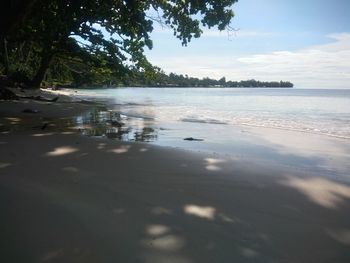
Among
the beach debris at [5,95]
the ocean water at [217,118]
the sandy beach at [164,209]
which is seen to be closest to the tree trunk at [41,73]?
the ocean water at [217,118]

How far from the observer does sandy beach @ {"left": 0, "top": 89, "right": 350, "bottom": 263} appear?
10.5 feet

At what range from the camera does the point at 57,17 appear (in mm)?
14648

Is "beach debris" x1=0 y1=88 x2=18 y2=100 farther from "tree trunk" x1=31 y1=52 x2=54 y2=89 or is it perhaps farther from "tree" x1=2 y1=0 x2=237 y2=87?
"tree trunk" x1=31 y1=52 x2=54 y2=89

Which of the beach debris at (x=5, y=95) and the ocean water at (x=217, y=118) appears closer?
the ocean water at (x=217, y=118)

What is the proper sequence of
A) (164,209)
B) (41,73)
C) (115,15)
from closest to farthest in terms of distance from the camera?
(164,209) → (115,15) → (41,73)

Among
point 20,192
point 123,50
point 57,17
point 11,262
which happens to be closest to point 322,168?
point 20,192

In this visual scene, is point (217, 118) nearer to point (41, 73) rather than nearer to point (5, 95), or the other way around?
point (5, 95)

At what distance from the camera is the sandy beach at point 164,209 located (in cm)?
320

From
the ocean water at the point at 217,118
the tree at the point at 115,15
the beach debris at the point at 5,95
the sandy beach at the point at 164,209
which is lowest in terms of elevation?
the ocean water at the point at 217,118


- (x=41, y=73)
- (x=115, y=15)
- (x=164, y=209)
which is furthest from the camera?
(x=41, y=73)

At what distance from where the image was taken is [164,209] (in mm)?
4188

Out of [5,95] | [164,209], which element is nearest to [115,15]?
[5,95]

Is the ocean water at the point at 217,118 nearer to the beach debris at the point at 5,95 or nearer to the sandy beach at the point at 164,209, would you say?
the sandy beach at the point at 164,209

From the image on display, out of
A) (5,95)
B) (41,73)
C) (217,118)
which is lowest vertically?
(217,118)
